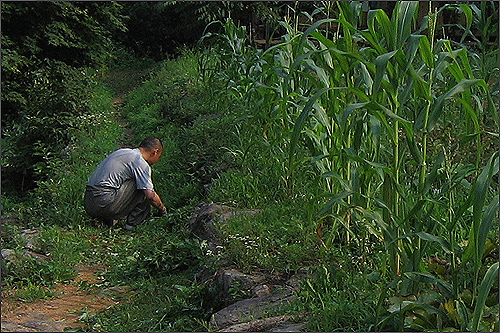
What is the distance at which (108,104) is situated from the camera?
12945mm

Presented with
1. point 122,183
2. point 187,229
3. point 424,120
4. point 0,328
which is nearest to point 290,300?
point 424,120

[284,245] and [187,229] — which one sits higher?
[284,245]

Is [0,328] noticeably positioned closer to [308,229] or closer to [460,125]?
[308,229]

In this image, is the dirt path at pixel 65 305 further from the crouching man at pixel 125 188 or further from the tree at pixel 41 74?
the tree at pixel 41 74

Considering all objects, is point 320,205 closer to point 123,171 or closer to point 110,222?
point 123,171

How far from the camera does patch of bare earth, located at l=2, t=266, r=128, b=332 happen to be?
422 centimetres

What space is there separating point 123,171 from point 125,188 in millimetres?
175

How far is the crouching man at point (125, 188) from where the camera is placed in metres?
6.79

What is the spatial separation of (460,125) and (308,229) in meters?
2.22

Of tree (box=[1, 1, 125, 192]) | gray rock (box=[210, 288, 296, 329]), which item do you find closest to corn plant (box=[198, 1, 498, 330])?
gray rock (box=[210, 288, 296, 329])

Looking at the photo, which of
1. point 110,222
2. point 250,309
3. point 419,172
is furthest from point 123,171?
point 419,172

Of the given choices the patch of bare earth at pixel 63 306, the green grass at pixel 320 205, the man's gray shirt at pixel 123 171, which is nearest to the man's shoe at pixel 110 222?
the green grass at pixel 320 205

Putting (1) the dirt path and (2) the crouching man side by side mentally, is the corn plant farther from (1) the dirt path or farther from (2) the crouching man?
(2) the crouching man

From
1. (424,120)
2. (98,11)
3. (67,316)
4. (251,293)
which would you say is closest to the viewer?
(424,120)
